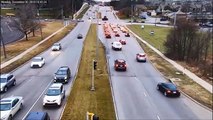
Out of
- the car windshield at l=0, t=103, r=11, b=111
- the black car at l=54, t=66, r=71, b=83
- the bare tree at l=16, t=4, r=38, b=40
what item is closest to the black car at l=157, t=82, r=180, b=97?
the black car at l=54, t=66, r=71, b=83

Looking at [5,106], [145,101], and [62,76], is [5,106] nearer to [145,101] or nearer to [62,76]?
[62,76]

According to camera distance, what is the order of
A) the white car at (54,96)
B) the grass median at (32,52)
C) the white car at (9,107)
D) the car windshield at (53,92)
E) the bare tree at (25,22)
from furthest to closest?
the bare tree at (25,22)
the grass median at (32,52)
the car windshield at (53,92)
the white car at (54,96)
the white car at (9,107)

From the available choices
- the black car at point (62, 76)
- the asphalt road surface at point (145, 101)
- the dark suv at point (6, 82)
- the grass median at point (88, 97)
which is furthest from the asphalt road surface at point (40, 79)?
the asphalt road surface at point (145, 101)

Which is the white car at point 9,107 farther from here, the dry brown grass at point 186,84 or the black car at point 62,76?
the dry brown grass at point 186,84

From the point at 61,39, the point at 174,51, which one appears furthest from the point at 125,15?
the point at 174,51

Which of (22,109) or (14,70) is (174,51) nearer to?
(14,70)

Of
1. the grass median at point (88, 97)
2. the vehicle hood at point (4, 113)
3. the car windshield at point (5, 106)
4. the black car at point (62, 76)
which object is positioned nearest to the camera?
the vehicle hood at point (4, 113)
